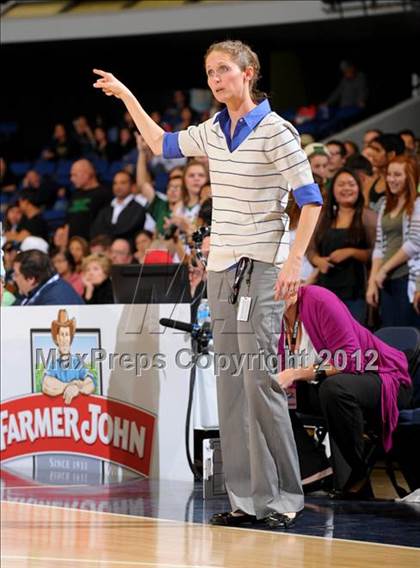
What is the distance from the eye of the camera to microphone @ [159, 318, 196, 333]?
6844 mm

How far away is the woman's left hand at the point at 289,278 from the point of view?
478 cm

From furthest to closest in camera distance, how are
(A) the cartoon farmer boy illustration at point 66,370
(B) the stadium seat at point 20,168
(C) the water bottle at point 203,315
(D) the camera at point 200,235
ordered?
1. (B) the stadium seat at point 20,168
2. (A) the cartoon farmer boy illustration at point 66,370
3. (C) the water bottle at point 203,315
4. (D) the camera at point 200,235

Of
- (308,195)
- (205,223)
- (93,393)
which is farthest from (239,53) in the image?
(93,393)

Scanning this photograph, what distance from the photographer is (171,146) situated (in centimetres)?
527

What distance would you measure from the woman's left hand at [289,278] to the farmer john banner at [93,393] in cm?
227

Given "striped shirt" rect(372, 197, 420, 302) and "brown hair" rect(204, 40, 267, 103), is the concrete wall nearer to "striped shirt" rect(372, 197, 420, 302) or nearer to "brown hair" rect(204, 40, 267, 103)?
"striped shirt" rect(372, 197, 420, 302)

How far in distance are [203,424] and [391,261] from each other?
159cm

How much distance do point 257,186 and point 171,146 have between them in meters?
0.49

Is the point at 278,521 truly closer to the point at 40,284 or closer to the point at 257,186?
the point at 257,186

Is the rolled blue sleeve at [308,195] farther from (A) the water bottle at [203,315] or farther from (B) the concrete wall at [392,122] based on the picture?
(B) the concrete wall at [392,122]

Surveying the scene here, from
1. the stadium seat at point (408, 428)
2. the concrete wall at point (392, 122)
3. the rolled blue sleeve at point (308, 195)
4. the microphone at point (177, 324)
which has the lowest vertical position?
the stadium seat at point (408, 428)

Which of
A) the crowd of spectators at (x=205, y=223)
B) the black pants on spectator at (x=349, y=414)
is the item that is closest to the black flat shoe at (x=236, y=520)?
the black pants on spectator at (x=349, y=414)

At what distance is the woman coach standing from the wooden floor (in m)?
0.30

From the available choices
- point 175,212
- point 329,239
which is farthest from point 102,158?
point 329,239
